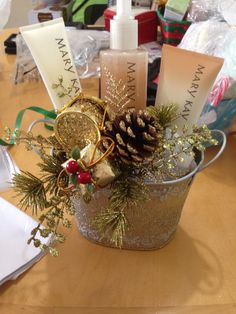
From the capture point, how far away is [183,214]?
41 centimetres

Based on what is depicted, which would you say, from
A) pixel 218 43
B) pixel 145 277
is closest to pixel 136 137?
pixel 145 277

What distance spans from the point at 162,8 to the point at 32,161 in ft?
1.63

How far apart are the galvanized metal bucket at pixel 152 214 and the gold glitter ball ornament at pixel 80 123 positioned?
0.05m

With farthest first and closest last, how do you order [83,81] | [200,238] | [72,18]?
[72,18] < [83,81] < [200,238]

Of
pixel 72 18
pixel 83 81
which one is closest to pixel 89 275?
pixel 83 81

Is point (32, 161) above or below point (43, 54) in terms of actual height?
below

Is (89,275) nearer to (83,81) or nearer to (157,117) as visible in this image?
(157,117)

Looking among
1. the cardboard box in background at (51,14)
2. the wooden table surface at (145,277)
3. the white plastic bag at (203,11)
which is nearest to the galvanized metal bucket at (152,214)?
the wooden table surface at (145,277)

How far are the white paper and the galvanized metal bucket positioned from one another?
55 millimetres

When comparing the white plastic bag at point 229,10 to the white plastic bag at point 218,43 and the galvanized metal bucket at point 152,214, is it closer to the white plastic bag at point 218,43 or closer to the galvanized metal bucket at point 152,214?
the white plastic bag at point 218,43

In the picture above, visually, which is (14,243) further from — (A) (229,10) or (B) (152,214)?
(A) (229,10)

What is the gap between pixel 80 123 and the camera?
10.8 inches

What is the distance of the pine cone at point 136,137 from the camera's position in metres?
0.26

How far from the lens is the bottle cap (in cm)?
31
